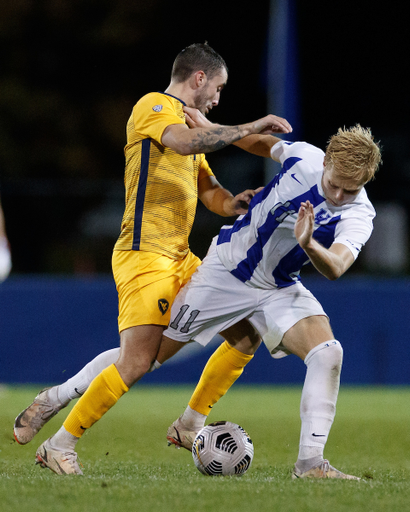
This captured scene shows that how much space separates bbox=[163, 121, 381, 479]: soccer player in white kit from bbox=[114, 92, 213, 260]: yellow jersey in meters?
0.33

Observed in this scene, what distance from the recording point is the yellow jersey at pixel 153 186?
455 centimetres

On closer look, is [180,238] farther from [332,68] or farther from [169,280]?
[332,68]

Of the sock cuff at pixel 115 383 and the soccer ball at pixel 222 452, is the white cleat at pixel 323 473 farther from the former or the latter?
the sock cuff at pixel 115 383

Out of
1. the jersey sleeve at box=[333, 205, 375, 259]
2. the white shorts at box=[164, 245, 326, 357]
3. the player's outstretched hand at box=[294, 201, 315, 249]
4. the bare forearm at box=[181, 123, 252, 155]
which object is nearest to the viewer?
the player's outstretched hand at box=[294, 201, 315, 249]

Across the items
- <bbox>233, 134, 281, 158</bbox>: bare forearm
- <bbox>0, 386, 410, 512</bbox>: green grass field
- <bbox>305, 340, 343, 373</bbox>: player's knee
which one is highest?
<bbox>233, 134, 281, 158</bbox>: bare forearm

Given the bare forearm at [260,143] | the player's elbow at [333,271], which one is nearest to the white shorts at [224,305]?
the player's elbow at [333,271]

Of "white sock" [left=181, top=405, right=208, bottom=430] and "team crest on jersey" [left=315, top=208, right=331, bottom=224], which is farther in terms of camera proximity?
"white sock" [left=181, top=405, right=208, bottom=430]

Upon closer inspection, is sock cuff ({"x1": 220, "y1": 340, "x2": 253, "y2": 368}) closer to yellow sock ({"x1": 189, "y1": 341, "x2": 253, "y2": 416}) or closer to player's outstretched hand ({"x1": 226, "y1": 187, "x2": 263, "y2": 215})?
yellow sock ({"x1": 189, "y1": 341, "x2": 253, "y2": 416})

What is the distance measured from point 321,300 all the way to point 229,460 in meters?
5.88

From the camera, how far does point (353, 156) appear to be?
3.95m

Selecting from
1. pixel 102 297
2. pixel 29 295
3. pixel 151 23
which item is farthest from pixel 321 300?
pixel 151 23

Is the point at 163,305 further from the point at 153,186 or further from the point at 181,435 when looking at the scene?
the point at 181,435

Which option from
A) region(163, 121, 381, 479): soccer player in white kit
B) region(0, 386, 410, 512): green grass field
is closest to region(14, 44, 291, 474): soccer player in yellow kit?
region(163, 121, 381, 479): soccer player in white kit

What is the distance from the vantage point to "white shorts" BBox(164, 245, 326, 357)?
447cm
